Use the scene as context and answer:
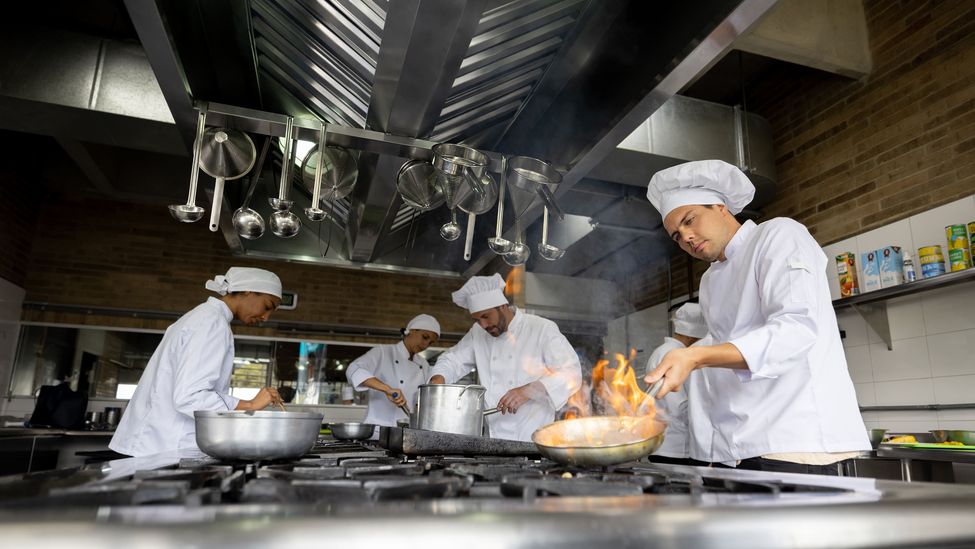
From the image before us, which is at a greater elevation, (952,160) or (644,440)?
(952,160)

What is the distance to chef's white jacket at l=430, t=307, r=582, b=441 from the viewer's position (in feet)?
10.2

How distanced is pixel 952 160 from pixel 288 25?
131 inches

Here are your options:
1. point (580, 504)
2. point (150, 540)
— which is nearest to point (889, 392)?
point (580, 504)

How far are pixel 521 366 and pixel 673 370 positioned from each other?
6.87ft

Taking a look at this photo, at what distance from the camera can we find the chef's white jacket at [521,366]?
312 centimetres

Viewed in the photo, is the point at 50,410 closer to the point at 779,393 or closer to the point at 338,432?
the point at 338,432

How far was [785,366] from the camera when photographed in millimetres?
1316

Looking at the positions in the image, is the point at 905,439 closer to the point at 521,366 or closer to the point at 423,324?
the point at 521,366

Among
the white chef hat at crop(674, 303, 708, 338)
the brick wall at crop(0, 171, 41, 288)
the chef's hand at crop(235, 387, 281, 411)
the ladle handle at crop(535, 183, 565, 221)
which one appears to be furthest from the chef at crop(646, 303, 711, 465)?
the brick wall at crop(0, 171, 41, 288)

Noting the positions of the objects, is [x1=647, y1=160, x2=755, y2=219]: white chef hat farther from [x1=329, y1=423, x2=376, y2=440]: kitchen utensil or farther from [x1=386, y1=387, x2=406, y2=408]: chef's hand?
[x1=386, y1=387, x2=406, y2=408]: chef's hand

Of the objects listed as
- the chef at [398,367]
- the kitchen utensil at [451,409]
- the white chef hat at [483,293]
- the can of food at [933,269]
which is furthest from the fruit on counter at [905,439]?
the chef at [398,367]

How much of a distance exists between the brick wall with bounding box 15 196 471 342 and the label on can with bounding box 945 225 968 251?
4.77m

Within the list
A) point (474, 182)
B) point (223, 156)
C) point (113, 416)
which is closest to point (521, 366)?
point (474, 182)

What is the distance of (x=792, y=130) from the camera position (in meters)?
4.10
